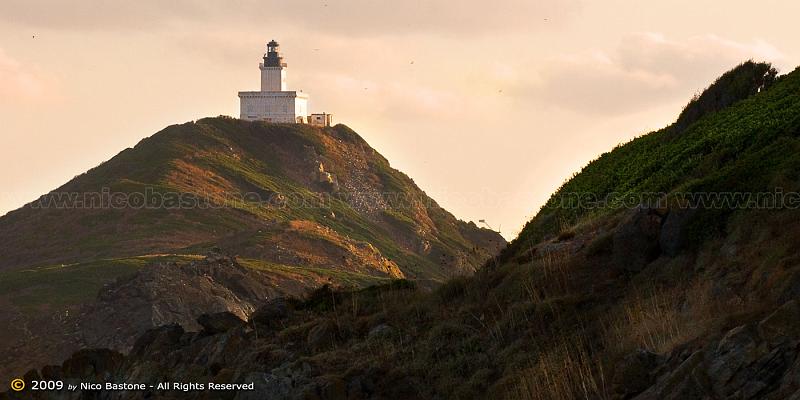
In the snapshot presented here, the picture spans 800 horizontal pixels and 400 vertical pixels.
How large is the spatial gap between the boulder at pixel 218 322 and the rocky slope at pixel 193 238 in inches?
204

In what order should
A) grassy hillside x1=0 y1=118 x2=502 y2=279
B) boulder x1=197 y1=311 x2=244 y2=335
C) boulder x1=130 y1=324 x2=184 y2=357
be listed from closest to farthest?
1. boulder x1=197 y1=311 x2=244 y2=335
2. boulder x1=130 y1=324 x2=184 y2=357
3. grassy hillside x1=0 y1=118 x2=502 y2=279

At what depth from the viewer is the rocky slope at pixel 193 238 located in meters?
87.7

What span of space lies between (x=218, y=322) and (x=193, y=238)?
111 meters

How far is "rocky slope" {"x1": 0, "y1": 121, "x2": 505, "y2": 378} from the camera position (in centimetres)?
8769

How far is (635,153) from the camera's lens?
36594 millimetres

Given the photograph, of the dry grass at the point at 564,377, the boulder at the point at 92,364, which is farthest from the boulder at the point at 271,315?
the dry grass at the point at 564,377

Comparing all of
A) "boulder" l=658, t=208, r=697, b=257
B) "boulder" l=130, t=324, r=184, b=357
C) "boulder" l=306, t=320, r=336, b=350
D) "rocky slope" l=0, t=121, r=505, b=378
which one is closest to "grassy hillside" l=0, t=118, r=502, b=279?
"rocky slope" l=0, t=121, r=505, b=378

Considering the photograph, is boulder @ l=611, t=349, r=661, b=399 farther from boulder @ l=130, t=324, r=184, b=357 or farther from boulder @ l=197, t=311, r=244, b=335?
boulder @ l=130, t=324, r=184, b=357

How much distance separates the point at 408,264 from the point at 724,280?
451ft

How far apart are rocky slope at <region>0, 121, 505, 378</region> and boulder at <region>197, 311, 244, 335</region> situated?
5.19 meters

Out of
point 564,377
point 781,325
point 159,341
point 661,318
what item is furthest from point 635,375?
point 159,341

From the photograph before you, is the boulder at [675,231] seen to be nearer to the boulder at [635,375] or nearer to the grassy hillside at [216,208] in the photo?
the boulder at [635,375]

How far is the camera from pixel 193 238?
449ft

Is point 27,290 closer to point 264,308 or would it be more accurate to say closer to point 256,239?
point 256,239
